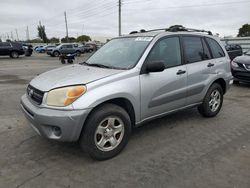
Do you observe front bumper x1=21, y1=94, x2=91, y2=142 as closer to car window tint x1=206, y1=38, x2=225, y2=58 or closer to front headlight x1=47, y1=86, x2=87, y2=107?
front headlight x1=47, y1=86, x2=87, y2=107

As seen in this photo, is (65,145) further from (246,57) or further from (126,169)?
(246,57)

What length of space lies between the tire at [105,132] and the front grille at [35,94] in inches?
27.9

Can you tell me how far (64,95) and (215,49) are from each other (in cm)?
349

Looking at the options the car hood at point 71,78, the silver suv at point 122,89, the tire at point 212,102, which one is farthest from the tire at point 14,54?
the tire at point 212,102

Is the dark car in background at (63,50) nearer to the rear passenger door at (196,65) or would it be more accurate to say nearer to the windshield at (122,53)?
the windshield at (122,53)

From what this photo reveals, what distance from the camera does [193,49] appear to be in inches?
181

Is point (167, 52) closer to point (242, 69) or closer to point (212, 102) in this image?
point (212, 102)

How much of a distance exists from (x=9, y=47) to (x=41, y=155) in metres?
23.9

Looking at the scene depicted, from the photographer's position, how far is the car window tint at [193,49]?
4422 millimetres

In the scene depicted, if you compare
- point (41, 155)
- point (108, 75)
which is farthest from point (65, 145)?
point (108, 75)

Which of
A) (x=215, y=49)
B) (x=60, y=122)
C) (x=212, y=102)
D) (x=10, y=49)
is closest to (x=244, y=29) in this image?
(x=10, y=49)

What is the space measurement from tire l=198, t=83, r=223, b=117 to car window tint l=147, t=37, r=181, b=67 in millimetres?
1145

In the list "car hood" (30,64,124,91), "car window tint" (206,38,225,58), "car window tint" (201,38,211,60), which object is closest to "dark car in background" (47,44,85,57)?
"car window tint" (206,38,225,58)

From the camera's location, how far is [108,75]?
3.34 meters
